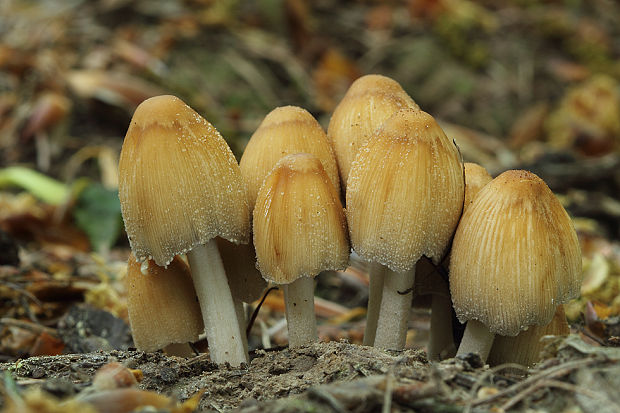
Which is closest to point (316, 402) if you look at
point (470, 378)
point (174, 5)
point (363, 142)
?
point (470, 378)

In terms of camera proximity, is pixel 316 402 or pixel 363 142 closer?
pixel 316 402

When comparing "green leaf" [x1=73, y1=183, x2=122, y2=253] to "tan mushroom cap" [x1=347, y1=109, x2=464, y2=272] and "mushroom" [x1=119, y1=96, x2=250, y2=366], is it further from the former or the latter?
"tan mushroom cap" [x1=347, y1=109, x2=464, y2=272]

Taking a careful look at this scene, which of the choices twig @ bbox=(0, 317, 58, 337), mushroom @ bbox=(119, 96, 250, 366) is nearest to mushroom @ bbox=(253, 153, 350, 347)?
mushroom @ bbox=(119, 96, 250, 366)

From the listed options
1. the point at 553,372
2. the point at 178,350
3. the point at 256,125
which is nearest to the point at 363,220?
the point at 553,372

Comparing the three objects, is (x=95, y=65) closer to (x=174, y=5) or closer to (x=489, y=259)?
(x=174, y=5)

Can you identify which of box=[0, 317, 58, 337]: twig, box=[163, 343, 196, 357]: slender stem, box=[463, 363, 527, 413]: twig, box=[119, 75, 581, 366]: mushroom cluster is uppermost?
box=[119, 75, 581, 366]: mushroom cluster

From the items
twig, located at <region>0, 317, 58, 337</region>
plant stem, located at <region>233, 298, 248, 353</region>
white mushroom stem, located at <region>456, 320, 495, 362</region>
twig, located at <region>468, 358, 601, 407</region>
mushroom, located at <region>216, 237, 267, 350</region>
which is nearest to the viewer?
twig, located at <region>468, 358, 601, 407</region>
